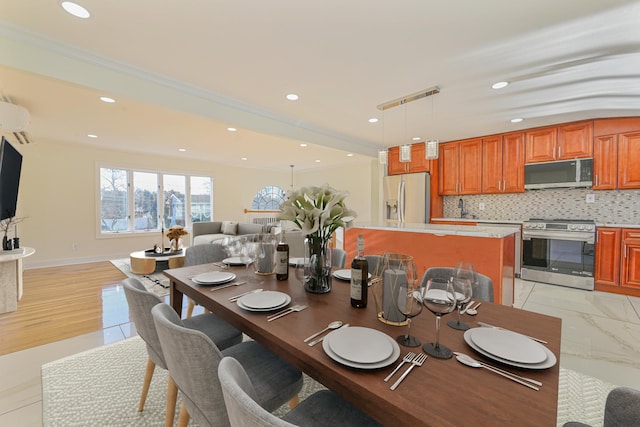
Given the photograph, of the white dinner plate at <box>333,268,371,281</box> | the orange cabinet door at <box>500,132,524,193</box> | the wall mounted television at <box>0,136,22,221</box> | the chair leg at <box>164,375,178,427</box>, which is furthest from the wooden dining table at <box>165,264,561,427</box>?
the orange cabinet door at <box>500,132,524,193</box>

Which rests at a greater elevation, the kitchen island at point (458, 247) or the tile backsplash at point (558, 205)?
the tile backsplash at point (558, 205)

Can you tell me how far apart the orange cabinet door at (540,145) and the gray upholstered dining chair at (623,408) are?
167 inches

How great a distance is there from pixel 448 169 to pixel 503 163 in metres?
0.85

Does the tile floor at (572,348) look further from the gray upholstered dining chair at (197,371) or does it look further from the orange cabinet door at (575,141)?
the orange cabinet door at (575,141)

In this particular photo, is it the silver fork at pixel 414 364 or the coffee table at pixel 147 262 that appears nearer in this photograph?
the silver fork at pixel 414 364

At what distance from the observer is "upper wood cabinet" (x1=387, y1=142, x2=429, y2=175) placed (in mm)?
5000

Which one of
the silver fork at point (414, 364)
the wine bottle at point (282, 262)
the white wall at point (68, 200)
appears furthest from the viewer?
the white wall at point (68, 200)

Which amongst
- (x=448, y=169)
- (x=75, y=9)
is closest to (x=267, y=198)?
(x=448, y=169)

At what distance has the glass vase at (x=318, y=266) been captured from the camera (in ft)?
4.43

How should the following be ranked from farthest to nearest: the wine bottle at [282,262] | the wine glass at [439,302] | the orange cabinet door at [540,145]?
the orange cabinet door at [540,145] < the wine bottle at [282,262] < the wine glass at [439,302]

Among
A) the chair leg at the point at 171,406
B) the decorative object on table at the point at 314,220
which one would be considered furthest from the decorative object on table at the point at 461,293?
the chair leg at the point at 171,406

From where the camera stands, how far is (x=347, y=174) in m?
7.70

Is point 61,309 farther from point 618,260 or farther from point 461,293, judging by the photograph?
point 618,260

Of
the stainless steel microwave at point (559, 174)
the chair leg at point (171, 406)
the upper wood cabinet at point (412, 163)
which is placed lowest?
the chair leg at point (171, 406)
